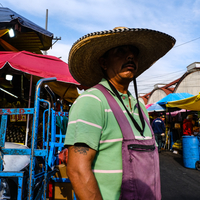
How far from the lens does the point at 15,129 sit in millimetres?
6105

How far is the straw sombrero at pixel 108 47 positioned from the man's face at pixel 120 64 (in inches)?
2.0

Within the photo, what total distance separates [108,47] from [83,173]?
98 centimetres

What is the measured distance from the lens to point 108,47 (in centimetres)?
155

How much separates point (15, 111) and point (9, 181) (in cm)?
96

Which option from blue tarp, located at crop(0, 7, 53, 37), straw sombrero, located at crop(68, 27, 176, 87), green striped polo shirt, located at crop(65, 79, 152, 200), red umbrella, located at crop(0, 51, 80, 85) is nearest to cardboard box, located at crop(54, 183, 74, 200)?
straw sombrero, located at crop(68, 27, 176, 87)

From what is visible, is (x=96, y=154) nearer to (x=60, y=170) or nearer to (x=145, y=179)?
(x=145, y=179)

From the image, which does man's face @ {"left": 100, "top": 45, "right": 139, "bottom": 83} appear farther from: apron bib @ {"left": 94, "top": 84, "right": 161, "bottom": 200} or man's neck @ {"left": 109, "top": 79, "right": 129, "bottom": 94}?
apron bib @ {"left": 94, "top": 84, "right": 161, "bottom": 200}

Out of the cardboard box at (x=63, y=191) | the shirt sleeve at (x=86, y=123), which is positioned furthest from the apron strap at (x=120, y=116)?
the cardboard box at (x=63, y=191)

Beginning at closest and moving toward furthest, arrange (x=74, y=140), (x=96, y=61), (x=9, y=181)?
(x=74, y=140), (x=96, y=61), (x=9, y=181)

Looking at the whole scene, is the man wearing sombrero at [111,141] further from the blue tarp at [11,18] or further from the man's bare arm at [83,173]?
the blue tarp at [11,18]

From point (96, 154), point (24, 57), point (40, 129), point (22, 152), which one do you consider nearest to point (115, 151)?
point (96, 154)

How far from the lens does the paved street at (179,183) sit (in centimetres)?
448

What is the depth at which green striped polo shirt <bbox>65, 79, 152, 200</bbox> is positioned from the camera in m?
1.04

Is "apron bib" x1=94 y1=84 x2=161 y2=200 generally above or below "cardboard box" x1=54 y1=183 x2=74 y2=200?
above
